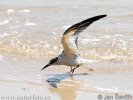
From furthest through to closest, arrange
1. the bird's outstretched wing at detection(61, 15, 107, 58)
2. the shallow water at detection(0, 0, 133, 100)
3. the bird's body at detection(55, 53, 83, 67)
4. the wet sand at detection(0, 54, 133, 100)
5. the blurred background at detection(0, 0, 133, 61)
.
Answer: the blurred background at detection(0, 0, 133, 61) → the bird's body at detection(55, 53, 83, 67) → the bird's outstretched wing at detection(61, 15, 107, 58) → the shallow water at detection(0, 0, 133, 100) → the wet sand at detection(0, 54, 133, 100)

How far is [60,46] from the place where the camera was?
1061 centimetres

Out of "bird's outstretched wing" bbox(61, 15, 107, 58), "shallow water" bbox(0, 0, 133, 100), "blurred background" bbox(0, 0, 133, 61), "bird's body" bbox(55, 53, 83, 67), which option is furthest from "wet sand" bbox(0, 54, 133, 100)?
"blurred background" bbox(0, 0, 133, 61)

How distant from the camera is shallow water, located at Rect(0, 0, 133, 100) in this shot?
8.04 metres

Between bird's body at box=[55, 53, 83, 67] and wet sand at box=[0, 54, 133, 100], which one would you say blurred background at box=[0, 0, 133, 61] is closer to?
wet sand at box=[0, 54, 133, 100]

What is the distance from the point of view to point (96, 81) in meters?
8.16

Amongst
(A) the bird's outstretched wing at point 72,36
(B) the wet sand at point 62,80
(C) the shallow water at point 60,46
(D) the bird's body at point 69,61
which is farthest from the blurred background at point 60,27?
(A) the bird's outstretched wing at point 72,36

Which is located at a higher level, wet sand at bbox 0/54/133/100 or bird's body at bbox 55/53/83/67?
bird's body at bbox 55/53/83/67

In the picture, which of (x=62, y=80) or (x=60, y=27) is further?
(x=60, y=27)

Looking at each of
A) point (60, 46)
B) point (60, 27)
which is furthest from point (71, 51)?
point (60, 27)

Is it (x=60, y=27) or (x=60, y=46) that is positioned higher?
(x=60, y=27)

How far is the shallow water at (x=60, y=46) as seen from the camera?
8.04 meters

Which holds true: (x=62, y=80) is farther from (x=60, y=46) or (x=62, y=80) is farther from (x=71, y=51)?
(x=60, y=46)

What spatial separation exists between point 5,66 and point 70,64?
1.21 meters

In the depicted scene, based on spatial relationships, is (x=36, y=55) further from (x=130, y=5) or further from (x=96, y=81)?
(x=130, y=5)
